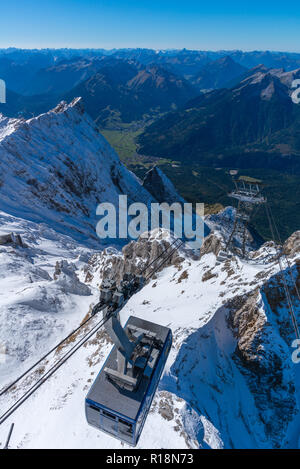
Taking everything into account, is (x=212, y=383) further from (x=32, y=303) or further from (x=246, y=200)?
(x=32, y=303)

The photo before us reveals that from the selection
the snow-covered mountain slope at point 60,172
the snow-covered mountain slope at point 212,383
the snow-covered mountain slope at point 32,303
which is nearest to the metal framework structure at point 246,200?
the snow-covered mountain slope at point 212,383

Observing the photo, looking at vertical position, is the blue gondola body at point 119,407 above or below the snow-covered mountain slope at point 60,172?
below

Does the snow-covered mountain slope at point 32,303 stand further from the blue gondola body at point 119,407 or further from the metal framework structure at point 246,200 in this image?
the metal framework structure at point 246,200

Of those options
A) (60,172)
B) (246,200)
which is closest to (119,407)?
(246,200)

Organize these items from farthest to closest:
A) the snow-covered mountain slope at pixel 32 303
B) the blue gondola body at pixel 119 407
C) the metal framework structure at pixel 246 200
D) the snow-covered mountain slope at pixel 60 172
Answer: the snow-covered mountain slope at pixel 60 172, the metal framework structure at pixel 246 200, the snow-covered mountain slope at pixel 32 303, the blue gondola body at pixel 119 407

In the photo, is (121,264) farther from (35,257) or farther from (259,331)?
(259,331)

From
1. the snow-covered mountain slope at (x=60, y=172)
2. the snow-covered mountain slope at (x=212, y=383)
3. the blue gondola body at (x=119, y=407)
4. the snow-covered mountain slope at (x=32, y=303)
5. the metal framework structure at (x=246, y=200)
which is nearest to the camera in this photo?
the blue gondola body at (x=119, y=407)
